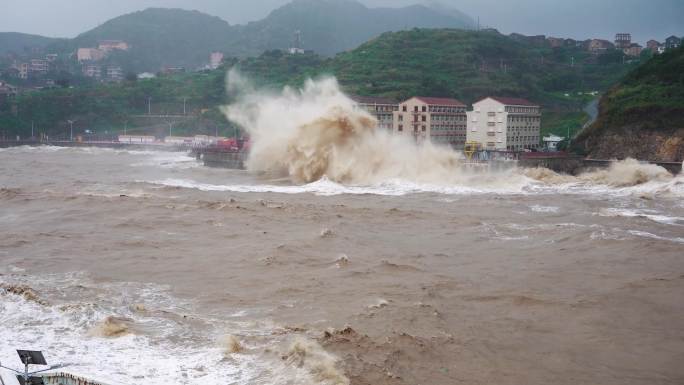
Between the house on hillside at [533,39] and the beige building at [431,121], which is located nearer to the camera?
the beige building at [431,121]

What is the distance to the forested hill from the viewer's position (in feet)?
152

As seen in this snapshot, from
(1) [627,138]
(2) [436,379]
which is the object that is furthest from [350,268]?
(1) [627,138]

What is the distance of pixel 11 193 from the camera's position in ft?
112

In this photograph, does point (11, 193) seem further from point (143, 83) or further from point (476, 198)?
point (143, 83)

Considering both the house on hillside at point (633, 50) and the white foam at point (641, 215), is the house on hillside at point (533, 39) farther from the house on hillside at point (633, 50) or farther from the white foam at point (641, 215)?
the white foam at point (641, 215)

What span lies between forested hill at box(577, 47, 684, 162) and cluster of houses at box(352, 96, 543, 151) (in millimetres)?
6598

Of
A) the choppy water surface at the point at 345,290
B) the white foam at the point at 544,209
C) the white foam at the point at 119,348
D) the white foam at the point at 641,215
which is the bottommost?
the white foam at the point at 119,348

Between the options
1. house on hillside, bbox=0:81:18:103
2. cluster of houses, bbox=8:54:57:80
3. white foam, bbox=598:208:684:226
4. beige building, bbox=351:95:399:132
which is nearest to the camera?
white foam, bbox=598:208:684:226

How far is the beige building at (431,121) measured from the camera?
60438 mm

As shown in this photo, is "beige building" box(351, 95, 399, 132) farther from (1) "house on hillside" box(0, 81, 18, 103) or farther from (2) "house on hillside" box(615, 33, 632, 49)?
(2) "house on hillside" box(615, 33, 632, 49)

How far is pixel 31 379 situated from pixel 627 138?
46.2 meters

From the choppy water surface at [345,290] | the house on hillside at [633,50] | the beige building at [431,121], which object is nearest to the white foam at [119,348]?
the choppy water surface at [345,290]

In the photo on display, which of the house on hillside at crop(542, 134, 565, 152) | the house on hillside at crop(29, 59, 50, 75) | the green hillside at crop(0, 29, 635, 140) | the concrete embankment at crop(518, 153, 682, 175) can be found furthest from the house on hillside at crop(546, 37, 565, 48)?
the house on hillside at crop(29, 59, 50, 75)

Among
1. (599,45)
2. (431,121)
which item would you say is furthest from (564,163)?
(599,45)
